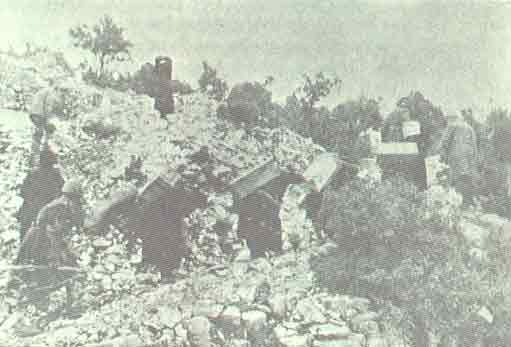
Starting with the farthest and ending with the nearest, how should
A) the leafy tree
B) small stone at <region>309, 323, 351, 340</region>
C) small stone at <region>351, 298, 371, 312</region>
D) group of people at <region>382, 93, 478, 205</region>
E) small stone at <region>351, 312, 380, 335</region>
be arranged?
group of people at <region>382, 93, 478, 205</region>, the leafy tree, small stone at <region>351, 298, 371, 312</region>, small stone at <region>351, 312, 380, 335</region>, small stone at <region>309, 323, 351, 340</region>

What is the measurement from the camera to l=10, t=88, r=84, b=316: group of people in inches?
164

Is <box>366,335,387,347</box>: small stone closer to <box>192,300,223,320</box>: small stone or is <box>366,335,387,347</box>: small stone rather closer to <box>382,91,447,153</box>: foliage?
<box>192,300,223,320</box>: small stone

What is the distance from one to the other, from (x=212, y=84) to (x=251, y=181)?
852 mm

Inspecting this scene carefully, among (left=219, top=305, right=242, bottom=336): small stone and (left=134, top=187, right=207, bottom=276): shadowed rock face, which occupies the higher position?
(left=134, top=187, right=207, bottom=276): shadowed rock face

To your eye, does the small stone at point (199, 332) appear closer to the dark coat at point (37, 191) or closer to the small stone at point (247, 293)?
the small stone at point (247, 293)

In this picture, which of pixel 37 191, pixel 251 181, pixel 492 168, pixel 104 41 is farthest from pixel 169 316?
pixel 492 168

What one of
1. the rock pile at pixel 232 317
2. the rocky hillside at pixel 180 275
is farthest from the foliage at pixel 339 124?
the rock pile at pixel 232 317

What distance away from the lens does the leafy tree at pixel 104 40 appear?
4.37 m

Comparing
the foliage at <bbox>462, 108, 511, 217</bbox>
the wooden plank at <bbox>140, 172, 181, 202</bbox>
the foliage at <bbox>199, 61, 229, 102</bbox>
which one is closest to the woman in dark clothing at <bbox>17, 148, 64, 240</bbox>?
the wooden plank at <bbox>140, 172, 181, 202</bbox>

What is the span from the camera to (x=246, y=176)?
4.65 meters

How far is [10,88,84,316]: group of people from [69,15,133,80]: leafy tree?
885 millimetres

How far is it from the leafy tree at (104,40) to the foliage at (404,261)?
2.09m

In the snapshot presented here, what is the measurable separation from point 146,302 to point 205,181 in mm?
1043

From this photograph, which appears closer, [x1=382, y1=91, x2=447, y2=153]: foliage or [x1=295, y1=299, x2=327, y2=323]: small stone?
[x1=295, y1=299, x2=327, y2=323]: small stone
